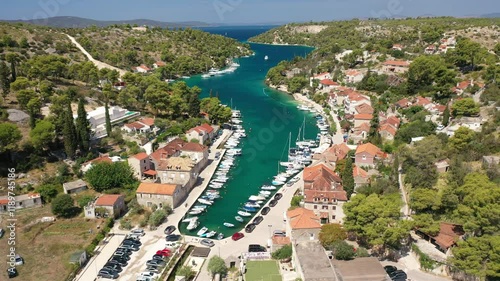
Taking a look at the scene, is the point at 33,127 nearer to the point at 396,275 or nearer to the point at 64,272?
the point at 64,272

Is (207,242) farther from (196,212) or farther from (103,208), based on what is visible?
(103,208)

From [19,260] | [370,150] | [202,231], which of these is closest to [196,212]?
[202,231]

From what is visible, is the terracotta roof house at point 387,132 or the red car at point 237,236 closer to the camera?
the red car at point 237,236

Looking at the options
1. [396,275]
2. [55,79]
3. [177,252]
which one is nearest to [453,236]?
[396,275]

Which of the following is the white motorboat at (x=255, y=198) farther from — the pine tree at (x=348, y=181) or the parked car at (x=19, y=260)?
the parked car at (x=19, y=260)

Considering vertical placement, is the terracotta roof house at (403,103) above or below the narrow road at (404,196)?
above

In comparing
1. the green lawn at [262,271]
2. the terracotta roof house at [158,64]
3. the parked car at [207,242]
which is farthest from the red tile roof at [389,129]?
the terracotta roof house at [158,64]
